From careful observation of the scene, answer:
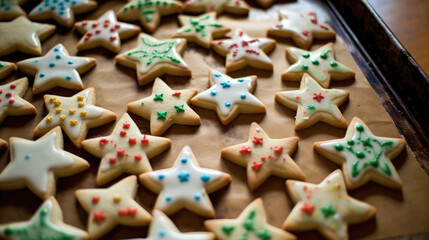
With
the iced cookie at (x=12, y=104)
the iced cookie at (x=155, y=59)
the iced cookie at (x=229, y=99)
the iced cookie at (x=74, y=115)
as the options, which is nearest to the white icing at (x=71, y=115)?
the iced cookie at (x=74, y=115)

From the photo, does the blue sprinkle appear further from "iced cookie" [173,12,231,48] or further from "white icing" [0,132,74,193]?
"iced cookie" [173,12,231,48]

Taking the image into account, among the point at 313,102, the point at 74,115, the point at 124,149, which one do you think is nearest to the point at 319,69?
the point at 313,102

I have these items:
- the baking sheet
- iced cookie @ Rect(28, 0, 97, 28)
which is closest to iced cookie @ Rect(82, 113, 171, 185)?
the baking sheet

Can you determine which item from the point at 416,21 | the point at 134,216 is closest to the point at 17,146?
the point at 134,216

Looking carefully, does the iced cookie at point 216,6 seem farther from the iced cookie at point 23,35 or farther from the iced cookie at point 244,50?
the iced cookie at point 23,35

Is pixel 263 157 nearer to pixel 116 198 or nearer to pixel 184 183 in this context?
pixel 184 183

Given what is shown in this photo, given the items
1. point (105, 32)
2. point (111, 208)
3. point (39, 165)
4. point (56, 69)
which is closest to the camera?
point (111, 208)

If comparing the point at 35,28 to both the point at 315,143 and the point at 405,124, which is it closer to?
the point at 315,143
